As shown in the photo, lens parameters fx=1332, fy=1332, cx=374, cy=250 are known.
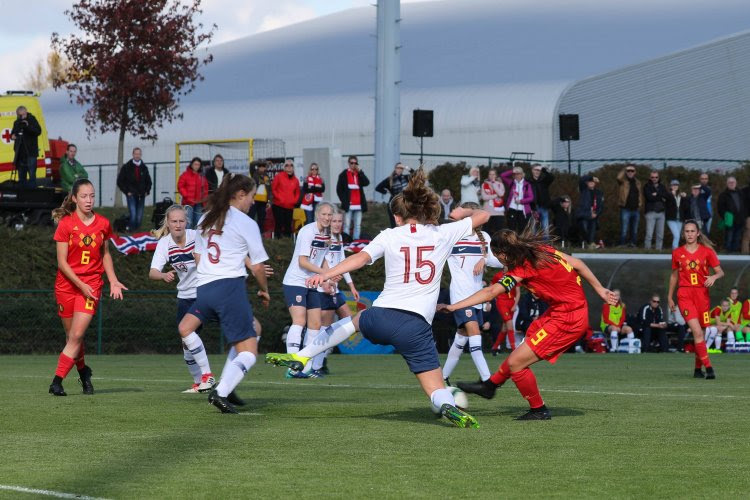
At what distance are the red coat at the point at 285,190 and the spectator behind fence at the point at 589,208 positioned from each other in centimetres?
670

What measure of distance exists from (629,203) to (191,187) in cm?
1044

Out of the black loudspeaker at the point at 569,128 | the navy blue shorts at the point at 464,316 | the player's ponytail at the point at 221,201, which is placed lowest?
the navy blue shorts at the point at 464,316

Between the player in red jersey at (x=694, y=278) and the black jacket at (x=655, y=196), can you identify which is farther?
the black jacket at (x=655, y=196)

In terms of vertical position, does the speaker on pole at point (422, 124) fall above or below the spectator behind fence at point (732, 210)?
above

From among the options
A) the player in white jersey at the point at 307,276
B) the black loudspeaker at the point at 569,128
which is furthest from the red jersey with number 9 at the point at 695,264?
the black loudspeaker at the point at 569,128

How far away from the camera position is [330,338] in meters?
10.2

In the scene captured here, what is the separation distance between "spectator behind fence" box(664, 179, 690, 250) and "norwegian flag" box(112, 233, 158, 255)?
39.4 feet

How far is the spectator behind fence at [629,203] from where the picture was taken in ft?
98.9

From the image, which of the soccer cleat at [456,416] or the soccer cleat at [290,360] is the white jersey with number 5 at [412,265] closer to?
the soccer cleat at [456,416]

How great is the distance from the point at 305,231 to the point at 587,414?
230 inches

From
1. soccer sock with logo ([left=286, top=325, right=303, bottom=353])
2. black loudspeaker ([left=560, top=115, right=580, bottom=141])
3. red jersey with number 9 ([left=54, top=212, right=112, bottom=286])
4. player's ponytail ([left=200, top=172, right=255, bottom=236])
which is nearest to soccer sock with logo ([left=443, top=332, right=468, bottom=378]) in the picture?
soccer sock with logo ([left=286, top=325, right=303, bottom=353])

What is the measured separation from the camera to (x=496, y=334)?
26781mm

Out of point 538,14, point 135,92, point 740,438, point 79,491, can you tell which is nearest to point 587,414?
point 740,438

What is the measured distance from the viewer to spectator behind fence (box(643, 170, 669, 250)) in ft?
99.8
